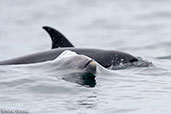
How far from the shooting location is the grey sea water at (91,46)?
928 cm

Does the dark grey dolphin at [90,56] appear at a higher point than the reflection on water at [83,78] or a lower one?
higher

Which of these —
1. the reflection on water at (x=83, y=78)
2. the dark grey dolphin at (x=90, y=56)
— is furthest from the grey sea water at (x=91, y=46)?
the dark grey dolphin at (x=90, y=56)

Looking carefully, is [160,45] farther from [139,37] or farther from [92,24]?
[92,24]

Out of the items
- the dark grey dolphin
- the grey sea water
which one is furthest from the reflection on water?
the dark grey dolphin

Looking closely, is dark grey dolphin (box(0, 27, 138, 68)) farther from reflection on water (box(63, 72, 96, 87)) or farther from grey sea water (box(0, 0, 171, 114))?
reflection on water (box(63, 72, 96, 87))

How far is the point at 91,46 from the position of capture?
76.6 ft

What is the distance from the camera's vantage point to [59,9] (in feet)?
114

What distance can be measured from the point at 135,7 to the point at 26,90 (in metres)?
22.9

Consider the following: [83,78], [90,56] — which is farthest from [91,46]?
[83,78]

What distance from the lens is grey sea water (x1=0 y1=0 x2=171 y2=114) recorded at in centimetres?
928

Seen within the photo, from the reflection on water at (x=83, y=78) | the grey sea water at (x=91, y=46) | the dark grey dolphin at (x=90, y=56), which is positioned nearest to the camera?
the grey sea water at (x=91, y=46)

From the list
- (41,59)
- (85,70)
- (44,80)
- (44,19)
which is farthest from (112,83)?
(44,19)

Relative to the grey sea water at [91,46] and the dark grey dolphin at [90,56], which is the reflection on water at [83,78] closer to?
the grey sea water at [91,46]

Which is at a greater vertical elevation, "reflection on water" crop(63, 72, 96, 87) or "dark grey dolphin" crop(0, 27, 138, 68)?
"dark grey dolphin" crop(0, 27, 138, 68)
